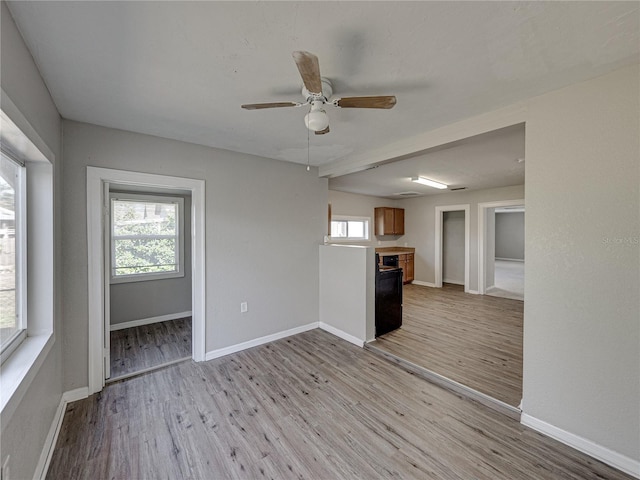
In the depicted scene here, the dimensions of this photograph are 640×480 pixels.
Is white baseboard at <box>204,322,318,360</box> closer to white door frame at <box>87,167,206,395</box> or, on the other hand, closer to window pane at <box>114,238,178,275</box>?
white door frame at <box>87,167,206,395</box>

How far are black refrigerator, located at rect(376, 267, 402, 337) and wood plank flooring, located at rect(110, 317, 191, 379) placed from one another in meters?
2.46

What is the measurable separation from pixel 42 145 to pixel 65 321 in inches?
60.8

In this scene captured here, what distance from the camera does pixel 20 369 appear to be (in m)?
1.34

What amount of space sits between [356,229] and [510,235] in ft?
29.5

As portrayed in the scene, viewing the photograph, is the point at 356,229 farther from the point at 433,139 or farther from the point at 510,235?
the point at 510,235

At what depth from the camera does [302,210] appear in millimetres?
3809

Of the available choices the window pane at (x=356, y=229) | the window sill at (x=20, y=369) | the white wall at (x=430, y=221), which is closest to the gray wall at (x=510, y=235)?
the white wall at (x=430, y=221)

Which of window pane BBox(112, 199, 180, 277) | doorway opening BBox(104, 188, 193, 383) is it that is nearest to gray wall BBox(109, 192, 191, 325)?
doorway opening BBox(104, 188, 193, 383)

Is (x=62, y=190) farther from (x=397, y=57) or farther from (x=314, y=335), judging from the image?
(x=314, y=335)

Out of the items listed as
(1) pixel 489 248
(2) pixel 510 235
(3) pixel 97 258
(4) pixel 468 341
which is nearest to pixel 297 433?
(3) pixel 97 258

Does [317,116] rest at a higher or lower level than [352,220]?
higher

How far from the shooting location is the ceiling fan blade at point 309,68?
1139mm

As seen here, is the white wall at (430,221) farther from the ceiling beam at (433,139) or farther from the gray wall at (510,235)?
the gray wall at (510,235)

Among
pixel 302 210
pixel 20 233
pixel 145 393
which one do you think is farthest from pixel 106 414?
pixel 302 210
